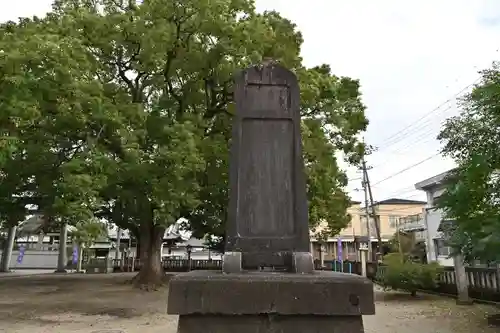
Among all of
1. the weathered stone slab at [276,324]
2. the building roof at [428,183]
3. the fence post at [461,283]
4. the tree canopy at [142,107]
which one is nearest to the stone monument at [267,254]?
the weathered stone slab at [276,324]

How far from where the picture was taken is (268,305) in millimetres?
4242

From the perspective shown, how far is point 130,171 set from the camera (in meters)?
11.7

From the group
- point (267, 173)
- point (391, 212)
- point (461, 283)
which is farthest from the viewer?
point (391, 212)

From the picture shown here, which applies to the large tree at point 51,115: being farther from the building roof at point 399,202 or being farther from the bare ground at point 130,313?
the building roof at point 399,202

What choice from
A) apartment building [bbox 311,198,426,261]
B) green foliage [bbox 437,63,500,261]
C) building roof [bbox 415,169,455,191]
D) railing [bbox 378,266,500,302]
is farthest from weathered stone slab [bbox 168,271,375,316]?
apartment building [bbox 311,198,426,261]

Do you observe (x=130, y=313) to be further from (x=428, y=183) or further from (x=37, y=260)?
(x=37, y=260)

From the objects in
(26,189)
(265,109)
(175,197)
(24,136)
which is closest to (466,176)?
(265,109)

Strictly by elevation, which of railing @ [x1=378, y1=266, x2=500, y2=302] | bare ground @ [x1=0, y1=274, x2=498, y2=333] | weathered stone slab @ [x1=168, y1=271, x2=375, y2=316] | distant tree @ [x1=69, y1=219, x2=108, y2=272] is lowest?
bare ground @ [x1=0, y1=274, x2=498, y2=333]

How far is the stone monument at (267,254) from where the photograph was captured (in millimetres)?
4266

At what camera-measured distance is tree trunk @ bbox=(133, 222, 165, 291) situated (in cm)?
1775

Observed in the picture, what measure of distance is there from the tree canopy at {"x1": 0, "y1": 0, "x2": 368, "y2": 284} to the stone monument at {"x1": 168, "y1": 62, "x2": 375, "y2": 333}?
535 centimetres

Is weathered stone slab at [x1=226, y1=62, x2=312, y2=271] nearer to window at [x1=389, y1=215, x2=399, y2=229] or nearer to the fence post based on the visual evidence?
the fence post

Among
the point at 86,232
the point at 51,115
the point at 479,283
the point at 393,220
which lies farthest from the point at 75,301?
the point at 393,220

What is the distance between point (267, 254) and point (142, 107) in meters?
9.25
